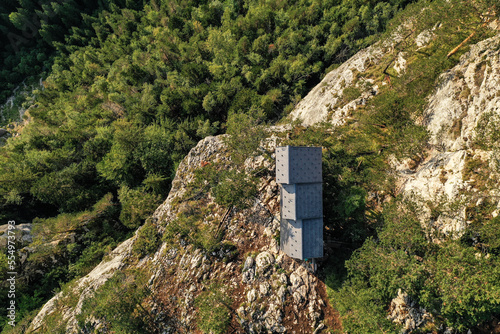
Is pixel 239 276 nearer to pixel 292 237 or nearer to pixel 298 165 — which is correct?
pixel 292 237

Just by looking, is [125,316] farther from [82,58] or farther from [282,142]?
[82,58]

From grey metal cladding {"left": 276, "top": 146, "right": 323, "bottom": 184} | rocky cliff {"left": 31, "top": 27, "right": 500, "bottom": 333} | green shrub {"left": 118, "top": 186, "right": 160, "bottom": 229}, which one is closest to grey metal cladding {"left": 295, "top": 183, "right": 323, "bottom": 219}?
grey metal cladding {"left": 276, "top": 146, "right": 323, "bottom": 184}

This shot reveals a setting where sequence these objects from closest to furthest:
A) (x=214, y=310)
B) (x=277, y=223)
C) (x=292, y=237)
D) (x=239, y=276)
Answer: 1. (x=214, y=310)
2. (x=292, y=237)
3. (x=239, y=276)
4. (x=277, y=223)

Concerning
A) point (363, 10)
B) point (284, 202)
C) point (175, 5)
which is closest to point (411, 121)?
point (284, 202)

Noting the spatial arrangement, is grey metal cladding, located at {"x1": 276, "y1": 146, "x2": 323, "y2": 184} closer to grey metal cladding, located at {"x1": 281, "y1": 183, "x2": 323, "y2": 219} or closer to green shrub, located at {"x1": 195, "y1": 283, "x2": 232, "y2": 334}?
grey metal cladding, located at {"x1": 281, "y1": 183, "x2": 323, "y2": 219}

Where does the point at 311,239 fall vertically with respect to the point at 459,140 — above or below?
below

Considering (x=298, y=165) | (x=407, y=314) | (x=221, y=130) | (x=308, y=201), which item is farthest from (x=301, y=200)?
(x=221, y=130)
